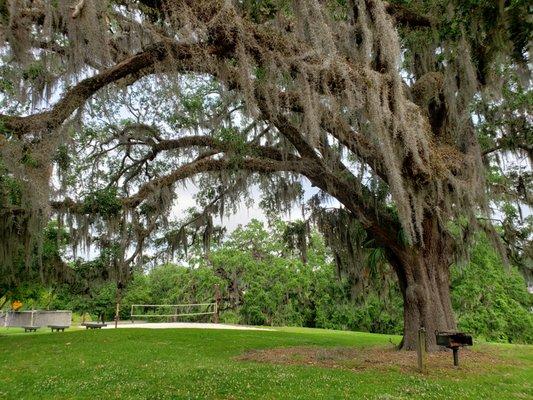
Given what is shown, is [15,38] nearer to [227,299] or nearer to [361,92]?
[361,92]

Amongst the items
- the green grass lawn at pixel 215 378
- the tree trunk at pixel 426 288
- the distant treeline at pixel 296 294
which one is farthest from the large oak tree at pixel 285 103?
the distant treeline at pixel 296 294

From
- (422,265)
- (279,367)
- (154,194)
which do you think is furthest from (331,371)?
(154,194)

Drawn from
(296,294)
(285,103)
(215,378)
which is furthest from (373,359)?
(296,294)

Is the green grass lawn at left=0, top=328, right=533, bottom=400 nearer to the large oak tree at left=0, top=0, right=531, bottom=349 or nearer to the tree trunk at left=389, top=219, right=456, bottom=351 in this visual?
the tree trunk at left=389, top=219, right=456, bottom=351

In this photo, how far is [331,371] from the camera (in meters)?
7.10

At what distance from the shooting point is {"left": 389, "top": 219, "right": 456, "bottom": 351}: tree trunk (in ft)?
31.0

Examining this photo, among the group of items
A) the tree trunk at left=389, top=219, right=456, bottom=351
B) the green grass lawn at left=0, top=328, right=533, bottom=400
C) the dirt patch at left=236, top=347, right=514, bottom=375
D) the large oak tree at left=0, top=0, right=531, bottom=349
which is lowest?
the dirt patch at left=236, top=347, right=514, bottom=375

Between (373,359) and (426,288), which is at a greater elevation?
(426,288)

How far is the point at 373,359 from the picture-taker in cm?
851

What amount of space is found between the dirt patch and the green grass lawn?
11 centimetres

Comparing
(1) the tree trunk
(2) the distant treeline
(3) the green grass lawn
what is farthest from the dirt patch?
(2) the distant treeline

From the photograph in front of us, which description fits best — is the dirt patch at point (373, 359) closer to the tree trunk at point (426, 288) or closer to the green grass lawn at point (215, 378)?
the green grass lawn at point (215, 378)

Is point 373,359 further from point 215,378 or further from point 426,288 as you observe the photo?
point 215,378

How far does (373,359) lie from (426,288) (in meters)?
2.04
